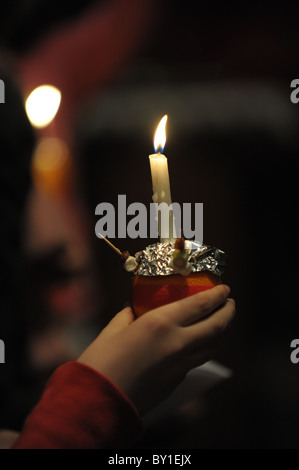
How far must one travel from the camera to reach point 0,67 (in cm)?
110

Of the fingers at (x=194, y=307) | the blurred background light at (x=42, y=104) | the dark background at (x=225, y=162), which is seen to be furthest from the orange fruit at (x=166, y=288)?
the blurred background light at (x=42, y=104)

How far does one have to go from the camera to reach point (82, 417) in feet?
1.53

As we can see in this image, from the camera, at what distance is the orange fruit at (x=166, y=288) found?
21.2 inches

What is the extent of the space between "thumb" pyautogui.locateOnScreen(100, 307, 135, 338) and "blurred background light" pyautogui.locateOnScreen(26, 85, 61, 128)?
646 millimetres

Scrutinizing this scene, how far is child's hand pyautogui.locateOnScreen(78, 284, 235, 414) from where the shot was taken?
503 millimetres

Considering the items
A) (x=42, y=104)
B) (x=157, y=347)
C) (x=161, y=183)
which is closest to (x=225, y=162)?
(x=42, y=104)

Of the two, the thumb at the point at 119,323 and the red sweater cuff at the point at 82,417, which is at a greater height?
the thumb at the point at 119,323

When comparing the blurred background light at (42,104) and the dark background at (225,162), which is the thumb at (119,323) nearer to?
the dark background at (225,162)

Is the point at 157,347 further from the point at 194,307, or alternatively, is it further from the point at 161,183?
the point at 161,183

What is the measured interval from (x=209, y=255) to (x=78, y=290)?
0.68m

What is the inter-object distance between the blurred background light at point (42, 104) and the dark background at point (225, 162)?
0.09 m

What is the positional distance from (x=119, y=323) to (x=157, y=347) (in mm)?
81

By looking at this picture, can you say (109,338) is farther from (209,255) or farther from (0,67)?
(0,67)

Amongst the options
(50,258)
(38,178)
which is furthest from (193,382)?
(38,178)
